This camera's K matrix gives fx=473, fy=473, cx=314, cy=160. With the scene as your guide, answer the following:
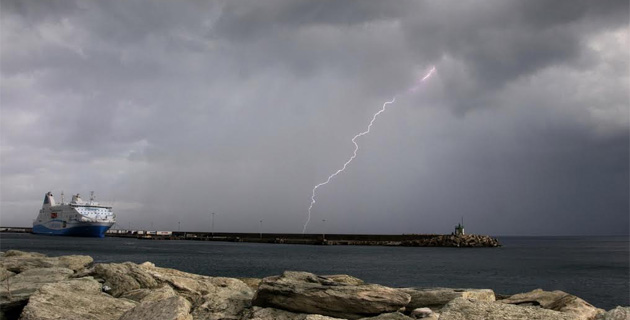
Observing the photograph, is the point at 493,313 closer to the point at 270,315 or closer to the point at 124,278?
the point at 270,315

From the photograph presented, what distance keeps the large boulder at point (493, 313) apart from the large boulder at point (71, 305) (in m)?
7.54

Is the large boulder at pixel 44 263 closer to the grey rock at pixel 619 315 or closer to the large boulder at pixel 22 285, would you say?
the large boulder at pixel 22 285

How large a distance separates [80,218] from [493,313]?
143202 mm

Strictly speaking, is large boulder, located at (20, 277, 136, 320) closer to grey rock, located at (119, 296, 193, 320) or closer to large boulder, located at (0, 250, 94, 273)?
grey rock, located at (119, 296, 193, 320)

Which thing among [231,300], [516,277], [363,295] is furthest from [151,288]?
[516,277]

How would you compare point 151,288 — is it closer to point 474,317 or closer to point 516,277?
point 474,317

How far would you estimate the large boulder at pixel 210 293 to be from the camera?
11.1 m

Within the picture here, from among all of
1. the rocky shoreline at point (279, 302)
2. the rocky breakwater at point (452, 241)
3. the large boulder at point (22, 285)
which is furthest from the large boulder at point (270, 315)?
the rocky breakwater at point (452, 241)

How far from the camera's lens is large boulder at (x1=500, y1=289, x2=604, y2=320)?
10869mm

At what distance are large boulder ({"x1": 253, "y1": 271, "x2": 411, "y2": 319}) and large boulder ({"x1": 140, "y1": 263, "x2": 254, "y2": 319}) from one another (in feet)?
2.64

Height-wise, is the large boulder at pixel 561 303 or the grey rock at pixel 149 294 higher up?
the grey rock at pixel 149 294

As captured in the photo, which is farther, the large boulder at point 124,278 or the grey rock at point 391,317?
the large boulder at point 124,278

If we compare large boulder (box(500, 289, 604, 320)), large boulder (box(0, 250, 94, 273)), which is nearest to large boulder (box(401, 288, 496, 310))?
large boulder (box(500, 289, 604, 320))

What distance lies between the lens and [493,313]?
816 cm
